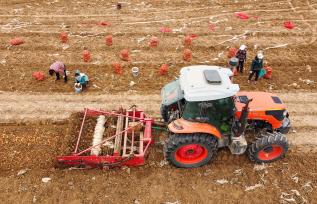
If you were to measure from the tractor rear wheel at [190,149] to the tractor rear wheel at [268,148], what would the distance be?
979 millimetres

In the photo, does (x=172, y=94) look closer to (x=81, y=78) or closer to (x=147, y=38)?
(x=81, y=78)

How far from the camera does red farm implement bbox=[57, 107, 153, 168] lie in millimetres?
8242

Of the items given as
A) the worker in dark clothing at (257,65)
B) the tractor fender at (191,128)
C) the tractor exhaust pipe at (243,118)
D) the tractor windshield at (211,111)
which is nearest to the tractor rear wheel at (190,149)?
the tractor fender at (191,128)

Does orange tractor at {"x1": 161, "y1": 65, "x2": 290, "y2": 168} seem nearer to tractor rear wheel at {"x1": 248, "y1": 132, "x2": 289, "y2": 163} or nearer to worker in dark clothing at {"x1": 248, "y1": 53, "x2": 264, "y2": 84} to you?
tractor rear wheel at {"x1": 248, "y1": 132, "x2": 289, "y2": 163}

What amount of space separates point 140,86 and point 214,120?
177 inches

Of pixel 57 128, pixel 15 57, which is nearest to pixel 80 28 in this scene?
pixel 15 57

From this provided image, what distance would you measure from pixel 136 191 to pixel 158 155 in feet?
4.25

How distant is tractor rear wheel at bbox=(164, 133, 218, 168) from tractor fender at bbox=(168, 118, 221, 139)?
0.18 metres

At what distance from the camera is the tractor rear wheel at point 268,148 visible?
323 inches

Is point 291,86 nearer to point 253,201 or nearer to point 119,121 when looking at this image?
point 253,201

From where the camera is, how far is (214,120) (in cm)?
809

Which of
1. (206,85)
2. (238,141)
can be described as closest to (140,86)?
(206,85)

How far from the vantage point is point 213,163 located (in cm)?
891

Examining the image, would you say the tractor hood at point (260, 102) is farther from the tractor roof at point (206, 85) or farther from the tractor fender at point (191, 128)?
the tractor fender at point (191, 128)
